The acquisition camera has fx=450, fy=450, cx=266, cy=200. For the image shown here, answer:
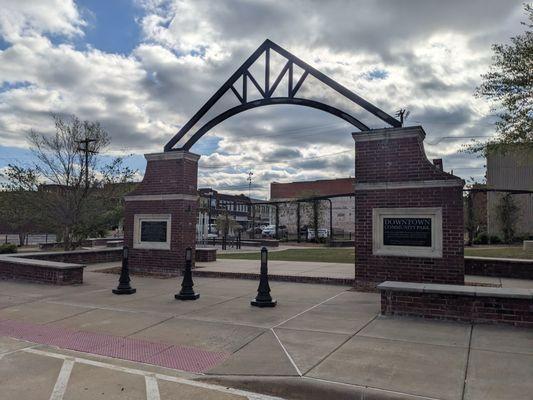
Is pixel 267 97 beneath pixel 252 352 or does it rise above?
above

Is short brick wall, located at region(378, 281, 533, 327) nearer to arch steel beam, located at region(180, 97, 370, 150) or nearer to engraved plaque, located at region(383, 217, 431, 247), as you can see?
engraved plaque, located at region(383, 217, 431, 247)

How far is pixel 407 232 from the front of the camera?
1016 centimetres

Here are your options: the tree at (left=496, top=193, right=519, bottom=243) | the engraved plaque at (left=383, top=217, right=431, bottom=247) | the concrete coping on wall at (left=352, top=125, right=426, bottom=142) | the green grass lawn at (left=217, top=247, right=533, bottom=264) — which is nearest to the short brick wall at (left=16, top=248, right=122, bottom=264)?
the green grass lawn at (left=217, top=247, right=533, bottom=264)

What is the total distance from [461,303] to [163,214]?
9.21 metres

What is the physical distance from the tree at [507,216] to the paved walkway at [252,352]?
30683 millimetres

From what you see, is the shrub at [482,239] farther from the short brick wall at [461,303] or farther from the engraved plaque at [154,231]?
the short brick wall at [461,303]

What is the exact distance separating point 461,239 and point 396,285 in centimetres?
257

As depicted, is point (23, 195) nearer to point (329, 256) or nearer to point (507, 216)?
point (329, 256)

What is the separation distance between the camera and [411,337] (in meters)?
6.29

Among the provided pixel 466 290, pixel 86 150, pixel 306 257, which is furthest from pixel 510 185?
pixel 466 290

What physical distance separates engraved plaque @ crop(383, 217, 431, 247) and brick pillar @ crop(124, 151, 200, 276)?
20.2ft

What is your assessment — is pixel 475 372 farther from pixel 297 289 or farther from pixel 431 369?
pixel 297 289

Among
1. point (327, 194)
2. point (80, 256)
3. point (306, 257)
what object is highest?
point (327, 194)

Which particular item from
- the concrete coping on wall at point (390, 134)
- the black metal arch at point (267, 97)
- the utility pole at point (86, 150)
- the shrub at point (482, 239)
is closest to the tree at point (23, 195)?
the utility pole at point (86, 150)
